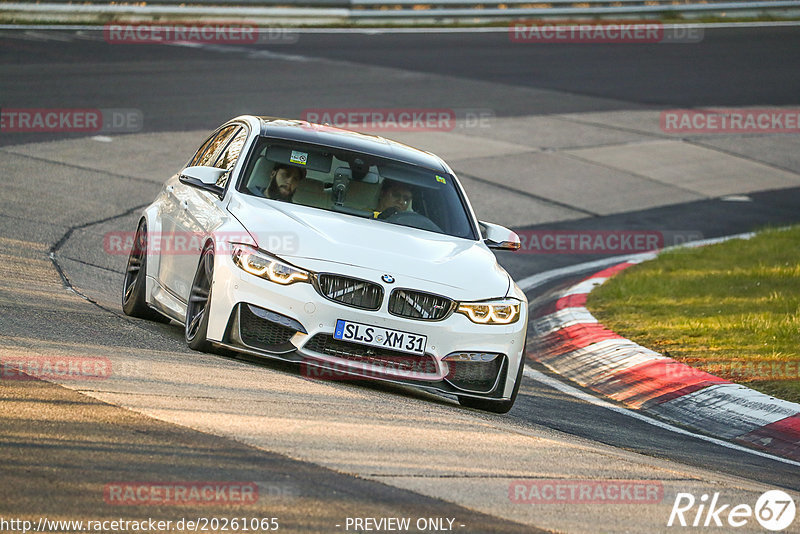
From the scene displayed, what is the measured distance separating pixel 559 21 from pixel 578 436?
26.4m

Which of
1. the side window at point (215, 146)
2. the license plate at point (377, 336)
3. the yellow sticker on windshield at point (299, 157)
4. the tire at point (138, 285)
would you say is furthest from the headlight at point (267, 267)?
the side window at point (215, 146)

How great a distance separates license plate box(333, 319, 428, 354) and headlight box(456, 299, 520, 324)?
36 cm

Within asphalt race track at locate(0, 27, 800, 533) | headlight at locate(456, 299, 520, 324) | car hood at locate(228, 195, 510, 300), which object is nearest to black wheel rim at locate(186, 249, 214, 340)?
asphalt race track at locate(0, 27, 800, 533)

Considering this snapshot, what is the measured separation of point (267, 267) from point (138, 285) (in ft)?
6.42

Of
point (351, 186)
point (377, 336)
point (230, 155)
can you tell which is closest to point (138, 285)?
point (230, 155)

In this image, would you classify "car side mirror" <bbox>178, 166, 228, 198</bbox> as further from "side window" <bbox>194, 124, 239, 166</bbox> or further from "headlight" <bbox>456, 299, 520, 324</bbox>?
"headlight" <bbox>456, 299, 520, 324</bbox>

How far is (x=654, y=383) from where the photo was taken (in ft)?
32.0

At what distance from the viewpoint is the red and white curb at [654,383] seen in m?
8.56

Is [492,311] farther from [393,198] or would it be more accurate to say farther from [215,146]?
[215,146]

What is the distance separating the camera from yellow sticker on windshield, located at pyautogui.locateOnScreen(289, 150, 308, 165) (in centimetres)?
874

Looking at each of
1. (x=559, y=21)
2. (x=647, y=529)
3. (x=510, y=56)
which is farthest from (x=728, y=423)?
(x=559, y=21)

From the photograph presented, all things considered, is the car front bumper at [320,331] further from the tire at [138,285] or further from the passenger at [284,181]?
the tire at [138,285]

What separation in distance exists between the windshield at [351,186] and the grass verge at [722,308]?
265 cm

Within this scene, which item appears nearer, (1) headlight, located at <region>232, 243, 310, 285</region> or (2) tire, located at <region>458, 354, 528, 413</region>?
(1) headlight, located at <region>232, 243, 310, 285</region>
